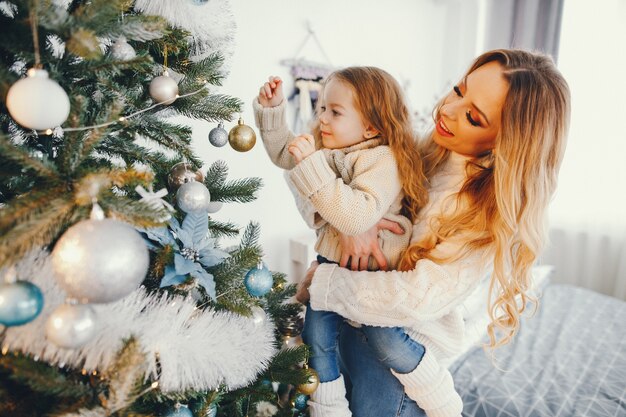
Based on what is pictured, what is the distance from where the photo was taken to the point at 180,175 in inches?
26.3

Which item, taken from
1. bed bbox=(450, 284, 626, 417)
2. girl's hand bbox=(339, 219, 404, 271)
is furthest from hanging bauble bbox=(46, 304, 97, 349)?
bed bbox=(450, 284, 626, 417)

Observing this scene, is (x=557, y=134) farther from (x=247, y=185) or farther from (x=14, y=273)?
(x=14, y=273)

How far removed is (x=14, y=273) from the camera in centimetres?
41

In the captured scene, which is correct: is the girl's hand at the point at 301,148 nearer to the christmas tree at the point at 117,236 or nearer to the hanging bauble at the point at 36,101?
the christmas tree at the point at 117,236

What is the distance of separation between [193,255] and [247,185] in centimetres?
18

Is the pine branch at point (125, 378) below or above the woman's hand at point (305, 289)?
above

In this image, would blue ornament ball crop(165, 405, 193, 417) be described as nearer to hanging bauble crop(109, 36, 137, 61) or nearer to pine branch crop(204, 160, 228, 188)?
pine branch crop(204, 160, 228, 188)

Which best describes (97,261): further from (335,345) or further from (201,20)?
(335,345)

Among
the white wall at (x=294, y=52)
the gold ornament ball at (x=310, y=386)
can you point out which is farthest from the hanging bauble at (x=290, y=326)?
the white wall at (x=294, y=52)

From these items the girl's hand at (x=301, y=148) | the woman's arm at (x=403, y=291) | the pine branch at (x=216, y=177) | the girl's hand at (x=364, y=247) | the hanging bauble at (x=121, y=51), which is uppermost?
the hanging bauble at (x=121, y=51)

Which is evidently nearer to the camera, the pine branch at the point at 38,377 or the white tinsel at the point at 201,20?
the pine branch at the point at 38,377

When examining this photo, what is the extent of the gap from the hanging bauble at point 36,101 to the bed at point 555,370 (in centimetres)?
130

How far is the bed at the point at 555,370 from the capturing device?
119cm

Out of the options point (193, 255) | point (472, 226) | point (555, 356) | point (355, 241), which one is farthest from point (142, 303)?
point (555, 356)
